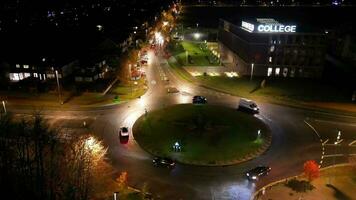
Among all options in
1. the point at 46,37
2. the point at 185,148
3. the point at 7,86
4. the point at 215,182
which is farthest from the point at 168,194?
the point at 46,37

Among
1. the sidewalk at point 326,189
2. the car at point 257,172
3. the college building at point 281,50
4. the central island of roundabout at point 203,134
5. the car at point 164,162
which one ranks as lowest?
the sidewalk at point 326,189

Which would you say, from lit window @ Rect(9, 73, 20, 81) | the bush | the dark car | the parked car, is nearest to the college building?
the parked car

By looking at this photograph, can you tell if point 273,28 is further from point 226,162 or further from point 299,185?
point 299,185

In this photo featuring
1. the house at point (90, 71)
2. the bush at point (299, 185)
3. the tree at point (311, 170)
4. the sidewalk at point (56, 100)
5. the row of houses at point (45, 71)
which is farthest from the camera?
the house at point (90, 71)

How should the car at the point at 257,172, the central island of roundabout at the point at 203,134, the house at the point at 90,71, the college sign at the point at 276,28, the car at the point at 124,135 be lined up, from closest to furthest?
the car at the point at 257,172 → the central island of roundabout at the point at 203,134 → the car at the point at 124,135 → the house at the point at 90,71 → the college sign at the point at 276,28

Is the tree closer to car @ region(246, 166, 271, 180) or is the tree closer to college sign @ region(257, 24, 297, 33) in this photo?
car @ region(246, 166, 271, 180)

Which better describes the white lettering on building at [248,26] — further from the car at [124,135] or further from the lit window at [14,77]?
the lit window at [14,77]

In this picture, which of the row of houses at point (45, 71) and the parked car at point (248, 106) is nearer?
the parked car at point (248, 106)

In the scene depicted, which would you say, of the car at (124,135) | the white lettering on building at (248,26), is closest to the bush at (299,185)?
the car at (124,135)
